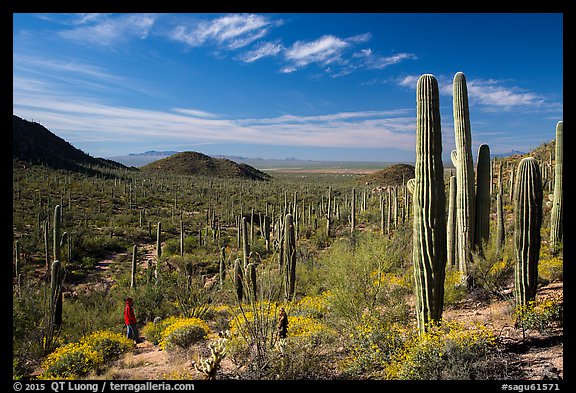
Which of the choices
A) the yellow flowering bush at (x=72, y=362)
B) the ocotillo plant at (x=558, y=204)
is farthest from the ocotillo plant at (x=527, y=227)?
the yellow flowering bush at (x=72, y=362)

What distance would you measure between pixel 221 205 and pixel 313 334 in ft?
96.0

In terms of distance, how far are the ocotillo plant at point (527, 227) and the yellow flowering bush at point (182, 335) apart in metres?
6.98

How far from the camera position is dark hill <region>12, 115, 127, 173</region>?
1738 inches

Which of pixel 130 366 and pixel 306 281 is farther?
pixel 306 281

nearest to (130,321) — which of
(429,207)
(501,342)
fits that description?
(429,207)

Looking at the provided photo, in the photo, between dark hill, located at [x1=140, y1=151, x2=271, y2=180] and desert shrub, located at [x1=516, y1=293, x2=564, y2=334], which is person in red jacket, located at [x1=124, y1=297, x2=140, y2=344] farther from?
dark hill, located at [x1=140, y1=151, x2=271, y2=180]

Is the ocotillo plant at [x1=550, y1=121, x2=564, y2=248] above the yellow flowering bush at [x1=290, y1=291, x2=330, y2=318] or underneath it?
above

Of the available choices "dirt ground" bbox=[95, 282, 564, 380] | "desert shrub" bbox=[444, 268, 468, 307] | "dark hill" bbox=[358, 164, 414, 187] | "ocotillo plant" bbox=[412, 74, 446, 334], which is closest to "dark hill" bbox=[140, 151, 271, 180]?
"dark hill" bbox=[358, 164, 414, 187]

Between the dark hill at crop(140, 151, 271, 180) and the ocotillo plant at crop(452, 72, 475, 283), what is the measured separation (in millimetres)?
67415

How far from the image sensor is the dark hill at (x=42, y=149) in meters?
44.2

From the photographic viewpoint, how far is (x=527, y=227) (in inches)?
232
